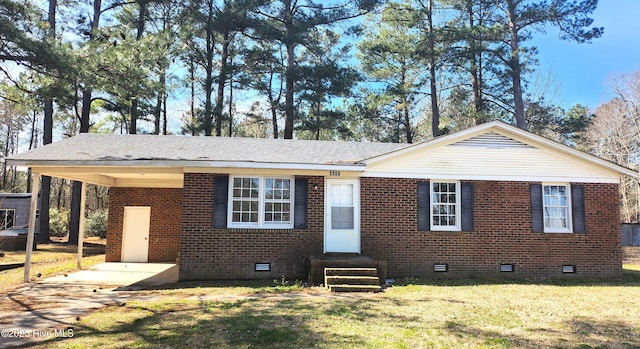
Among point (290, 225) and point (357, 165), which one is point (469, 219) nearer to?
point (357, 165)

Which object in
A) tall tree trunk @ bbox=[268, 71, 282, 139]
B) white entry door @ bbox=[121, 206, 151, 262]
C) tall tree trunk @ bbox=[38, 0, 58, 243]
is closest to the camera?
white entry door @ bbox=[121, 206, 151, 262]

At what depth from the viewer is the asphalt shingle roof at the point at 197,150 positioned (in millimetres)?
9914

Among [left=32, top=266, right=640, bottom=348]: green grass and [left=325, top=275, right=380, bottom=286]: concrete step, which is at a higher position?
[left=325, top=275, right=380, bottom=286]: concrete step

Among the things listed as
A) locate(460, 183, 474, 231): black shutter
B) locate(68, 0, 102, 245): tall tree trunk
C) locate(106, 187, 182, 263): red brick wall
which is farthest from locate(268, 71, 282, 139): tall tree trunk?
locate(460, 183, 474, 231): black shutter

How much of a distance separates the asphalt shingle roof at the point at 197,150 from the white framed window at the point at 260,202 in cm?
66

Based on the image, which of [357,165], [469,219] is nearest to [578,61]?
[469,219]

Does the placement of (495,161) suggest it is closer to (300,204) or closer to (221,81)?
(300,204)

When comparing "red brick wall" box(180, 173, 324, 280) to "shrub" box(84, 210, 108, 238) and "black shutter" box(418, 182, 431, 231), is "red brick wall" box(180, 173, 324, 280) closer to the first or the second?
"black shutter" box(418, 182, 431, 231)

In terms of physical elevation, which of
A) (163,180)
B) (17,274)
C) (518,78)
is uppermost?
(518,78)

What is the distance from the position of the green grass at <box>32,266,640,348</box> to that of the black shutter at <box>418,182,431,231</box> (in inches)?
79.2

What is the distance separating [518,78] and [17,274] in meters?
23.6

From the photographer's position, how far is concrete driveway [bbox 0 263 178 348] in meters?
5.65

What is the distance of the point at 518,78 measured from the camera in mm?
21062

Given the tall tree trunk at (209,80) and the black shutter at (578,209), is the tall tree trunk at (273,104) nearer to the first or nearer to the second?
the tall tree trunk at (209,80)
